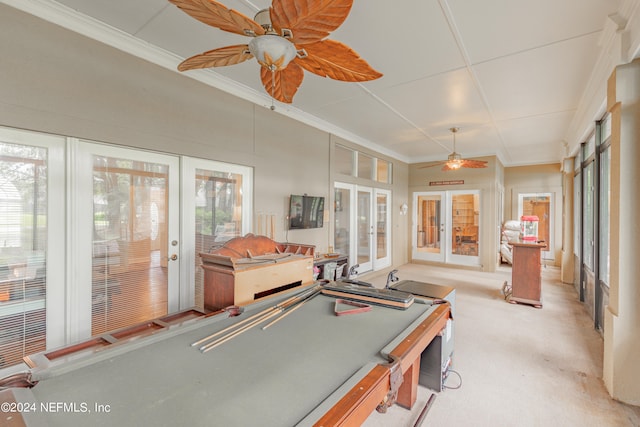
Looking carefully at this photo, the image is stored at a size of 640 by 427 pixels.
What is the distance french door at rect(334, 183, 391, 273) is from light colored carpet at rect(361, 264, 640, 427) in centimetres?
212

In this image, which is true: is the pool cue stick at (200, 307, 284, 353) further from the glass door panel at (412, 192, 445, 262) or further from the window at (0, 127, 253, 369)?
the glass door panel at (412, 192, 445, 262)

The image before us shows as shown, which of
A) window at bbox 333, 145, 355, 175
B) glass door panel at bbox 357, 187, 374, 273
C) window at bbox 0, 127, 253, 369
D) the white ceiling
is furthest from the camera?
glass door panel at bbox 357, 187, 374, 273

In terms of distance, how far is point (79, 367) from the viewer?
4.05ft

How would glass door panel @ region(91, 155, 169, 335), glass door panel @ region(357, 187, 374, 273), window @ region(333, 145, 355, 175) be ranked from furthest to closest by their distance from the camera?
1. glass door panel @ region(357, 187, 374, 273)
2. window @ region(333, 145, 355, 175)
3. glass door panel @ region(91, 155, 169, 335)

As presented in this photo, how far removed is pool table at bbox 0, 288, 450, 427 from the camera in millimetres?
945

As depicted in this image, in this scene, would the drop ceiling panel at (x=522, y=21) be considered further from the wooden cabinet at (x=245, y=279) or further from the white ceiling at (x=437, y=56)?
the wooden cabinet at (x=245, y=279)

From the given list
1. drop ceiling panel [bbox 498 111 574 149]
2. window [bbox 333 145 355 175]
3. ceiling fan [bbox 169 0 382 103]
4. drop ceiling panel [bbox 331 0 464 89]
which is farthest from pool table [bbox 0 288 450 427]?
drop ceiling panel [bbox 498 111 574 149]

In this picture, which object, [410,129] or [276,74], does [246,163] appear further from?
[410,129]

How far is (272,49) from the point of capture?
1.51 meters

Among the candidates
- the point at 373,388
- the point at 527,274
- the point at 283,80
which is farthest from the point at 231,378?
the point at 527,274

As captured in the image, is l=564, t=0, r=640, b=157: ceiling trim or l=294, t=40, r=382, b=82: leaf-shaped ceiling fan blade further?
l=564, t=0, r=640, b=157: ceiling trim

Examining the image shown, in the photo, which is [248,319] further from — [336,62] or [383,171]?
[383,171]

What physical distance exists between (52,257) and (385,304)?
2.47 metres

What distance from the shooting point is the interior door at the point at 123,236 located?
2316 millimetres
